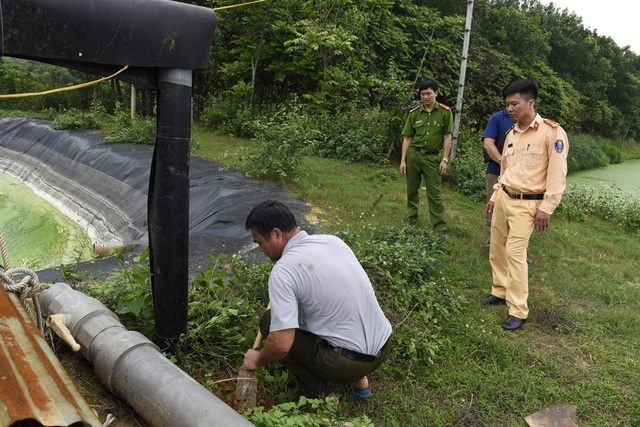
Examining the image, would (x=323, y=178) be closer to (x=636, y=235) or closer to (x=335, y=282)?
(x=636, y=235)

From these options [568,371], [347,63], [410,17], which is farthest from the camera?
[410,17]

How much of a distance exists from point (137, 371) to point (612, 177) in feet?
44.1

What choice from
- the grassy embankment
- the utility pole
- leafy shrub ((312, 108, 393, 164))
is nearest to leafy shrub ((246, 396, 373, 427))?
the grassy embankment

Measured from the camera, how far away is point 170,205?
2527mm

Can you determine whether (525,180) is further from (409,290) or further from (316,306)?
(316,306)

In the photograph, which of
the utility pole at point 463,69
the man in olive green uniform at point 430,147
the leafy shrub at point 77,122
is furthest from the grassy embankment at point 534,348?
the leafy shrub at point 77,122

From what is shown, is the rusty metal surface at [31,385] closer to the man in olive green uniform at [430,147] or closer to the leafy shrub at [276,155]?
the man in olive green uniform at [430,147]

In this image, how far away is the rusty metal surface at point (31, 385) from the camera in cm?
118

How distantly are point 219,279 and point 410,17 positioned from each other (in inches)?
515

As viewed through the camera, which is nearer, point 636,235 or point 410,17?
point 636,235

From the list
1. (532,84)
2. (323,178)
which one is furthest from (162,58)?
(323,178)

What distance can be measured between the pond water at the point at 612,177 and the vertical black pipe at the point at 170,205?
34.3ft

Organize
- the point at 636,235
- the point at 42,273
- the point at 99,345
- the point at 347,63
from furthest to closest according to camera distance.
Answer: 1. the point at 347,63
2. the point at 636,235
3. the point at 42,273
4. the point at 99,345

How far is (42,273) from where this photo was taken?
416 cm
